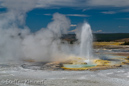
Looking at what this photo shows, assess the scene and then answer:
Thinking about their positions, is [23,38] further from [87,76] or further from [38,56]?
[87,76]

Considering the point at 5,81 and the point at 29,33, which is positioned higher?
the point at 29,33

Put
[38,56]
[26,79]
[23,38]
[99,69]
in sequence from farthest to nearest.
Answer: [23,38], [38,56], [99,69], [26,79]

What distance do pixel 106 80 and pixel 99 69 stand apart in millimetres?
3193

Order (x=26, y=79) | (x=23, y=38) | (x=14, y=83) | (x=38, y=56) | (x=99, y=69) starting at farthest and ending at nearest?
(x=23, y=38), (x=38, y=56), (x=99, y=69), (x=26, y=79), (x=14, y=83)

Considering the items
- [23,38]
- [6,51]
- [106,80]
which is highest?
[23,38]

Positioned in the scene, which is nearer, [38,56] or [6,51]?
[38,56]

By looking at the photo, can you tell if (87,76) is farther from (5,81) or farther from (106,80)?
(5,81)

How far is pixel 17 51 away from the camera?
940 inches

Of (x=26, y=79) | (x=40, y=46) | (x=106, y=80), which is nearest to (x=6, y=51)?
(x=40, y=46)

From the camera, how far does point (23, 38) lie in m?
23.4

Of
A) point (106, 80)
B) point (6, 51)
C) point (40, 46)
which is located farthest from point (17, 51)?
point (106, 80)

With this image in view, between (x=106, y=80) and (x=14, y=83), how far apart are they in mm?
5656

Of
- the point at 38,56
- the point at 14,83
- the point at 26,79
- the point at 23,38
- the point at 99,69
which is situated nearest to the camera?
the point at 14,83

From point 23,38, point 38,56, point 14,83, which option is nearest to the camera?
point 14,83
